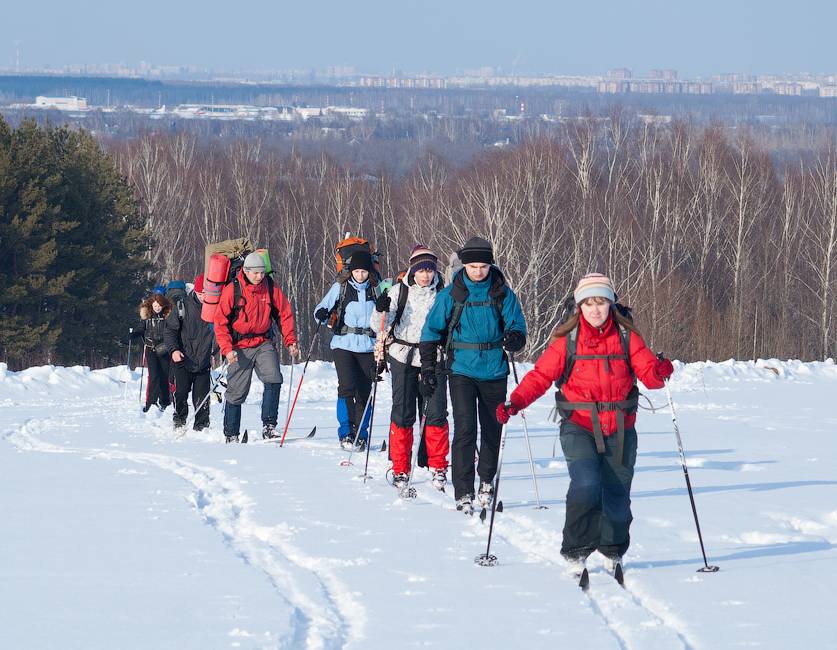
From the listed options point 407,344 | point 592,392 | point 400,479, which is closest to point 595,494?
point 592,392

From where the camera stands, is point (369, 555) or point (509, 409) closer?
point (509, 409)

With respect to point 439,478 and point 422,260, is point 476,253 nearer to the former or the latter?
point 422,260

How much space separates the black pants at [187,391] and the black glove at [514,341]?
226 inches

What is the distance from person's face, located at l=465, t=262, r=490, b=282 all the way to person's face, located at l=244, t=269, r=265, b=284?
12.1 ft

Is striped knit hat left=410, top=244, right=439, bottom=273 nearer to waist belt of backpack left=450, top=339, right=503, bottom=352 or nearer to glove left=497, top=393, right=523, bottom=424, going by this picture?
waist belt of backpack left=450, top=339, right=503, bottom=352

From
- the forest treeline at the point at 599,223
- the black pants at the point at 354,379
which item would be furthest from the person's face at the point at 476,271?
the forest treeline at the point at 599,223

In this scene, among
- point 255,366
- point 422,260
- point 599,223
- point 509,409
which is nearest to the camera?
point 509,409

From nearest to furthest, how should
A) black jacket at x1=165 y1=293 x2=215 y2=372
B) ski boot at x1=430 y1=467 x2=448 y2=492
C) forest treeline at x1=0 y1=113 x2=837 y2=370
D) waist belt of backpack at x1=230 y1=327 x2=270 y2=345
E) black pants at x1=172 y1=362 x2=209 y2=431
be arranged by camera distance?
ski boot at x1=430 y1=467 x2=448 y2=492 → waist belt of backpack at x1=230 y1=327 x2=270 y2=345 → black jacket at x1=165 y1=293 x2=215 y2=372 → black pants at x1=172 y1=362 x2=209 y2=431 → forest treeline at x1=0 y1=113 x2=837 y2=370

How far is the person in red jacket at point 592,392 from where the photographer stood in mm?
6238

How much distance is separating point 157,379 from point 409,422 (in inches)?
283

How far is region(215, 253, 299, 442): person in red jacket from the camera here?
11.2 metres

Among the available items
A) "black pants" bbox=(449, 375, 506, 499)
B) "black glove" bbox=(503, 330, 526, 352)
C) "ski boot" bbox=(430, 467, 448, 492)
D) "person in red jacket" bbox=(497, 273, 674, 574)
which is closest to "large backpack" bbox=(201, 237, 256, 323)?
"ski boot" bbox=(430, 467, 448, 492)

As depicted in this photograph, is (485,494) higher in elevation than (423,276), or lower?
A: lower

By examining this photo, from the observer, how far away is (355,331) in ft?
35.3
